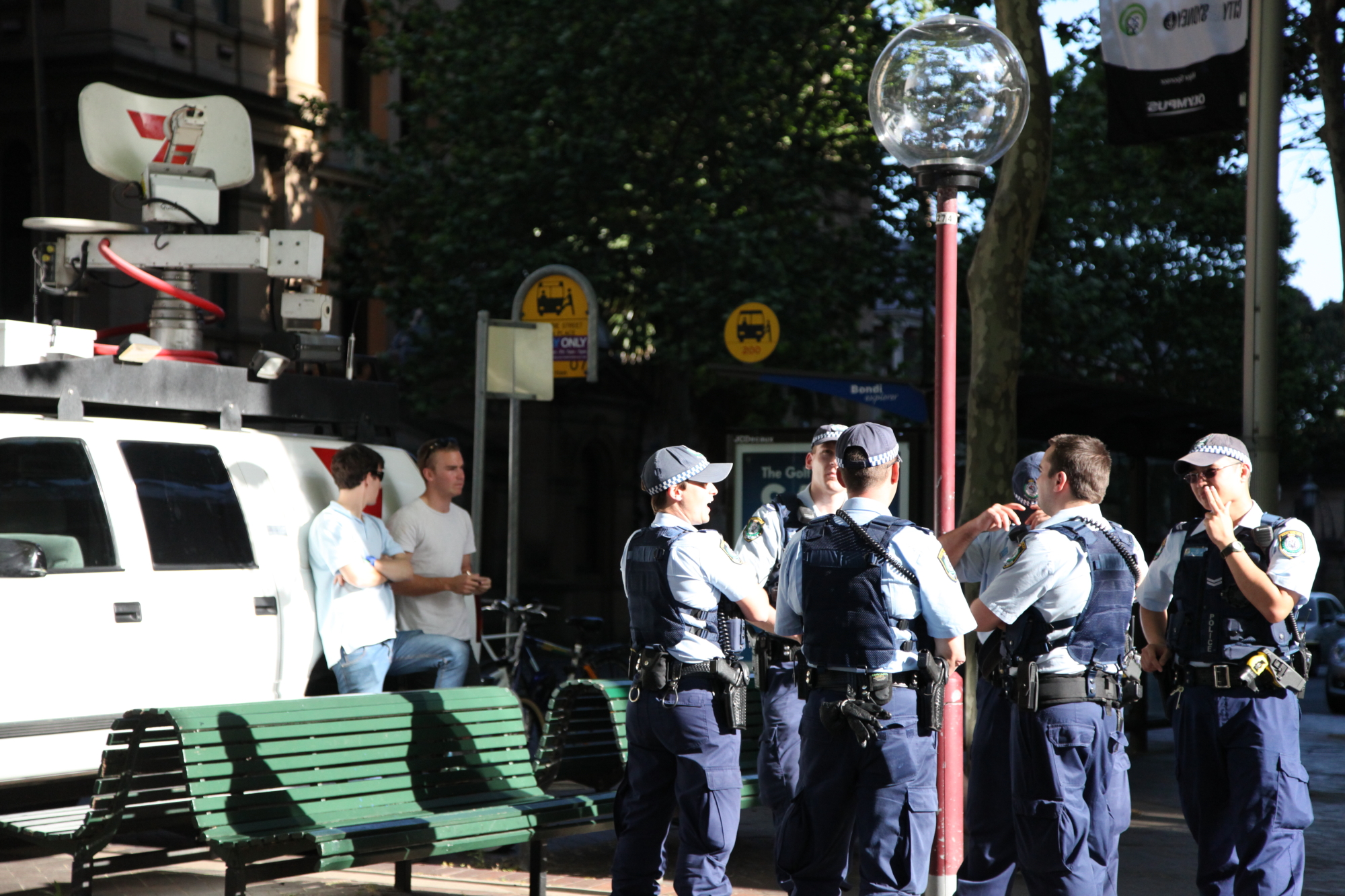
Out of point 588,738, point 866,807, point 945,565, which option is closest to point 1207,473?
point 945,565

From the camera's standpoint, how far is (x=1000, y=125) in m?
6.11

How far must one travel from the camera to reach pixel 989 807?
5.71m

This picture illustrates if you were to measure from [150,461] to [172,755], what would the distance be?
1664 mm

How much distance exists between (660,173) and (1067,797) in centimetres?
1468

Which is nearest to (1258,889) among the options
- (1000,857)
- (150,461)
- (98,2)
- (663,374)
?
(1000,857)

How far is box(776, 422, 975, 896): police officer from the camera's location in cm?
498

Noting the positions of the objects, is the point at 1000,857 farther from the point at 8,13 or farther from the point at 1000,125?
the point at 8,13

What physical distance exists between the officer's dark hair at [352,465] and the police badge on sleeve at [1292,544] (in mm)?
3864

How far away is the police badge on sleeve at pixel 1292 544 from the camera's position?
18.5 feet

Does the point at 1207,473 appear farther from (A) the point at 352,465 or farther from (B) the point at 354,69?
(B) the point at 354,69

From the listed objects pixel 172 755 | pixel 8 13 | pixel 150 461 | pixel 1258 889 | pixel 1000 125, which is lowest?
pixel 1258 889

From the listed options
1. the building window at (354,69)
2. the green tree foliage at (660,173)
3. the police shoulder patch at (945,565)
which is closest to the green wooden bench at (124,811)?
the police shoulder patch at (945,565)

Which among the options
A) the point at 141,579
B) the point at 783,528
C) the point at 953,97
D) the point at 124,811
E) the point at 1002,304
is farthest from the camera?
the point at 1002,304

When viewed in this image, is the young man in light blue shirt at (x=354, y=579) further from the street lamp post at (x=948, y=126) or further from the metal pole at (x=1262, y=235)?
the metal pole at (x=1262, y=235)
